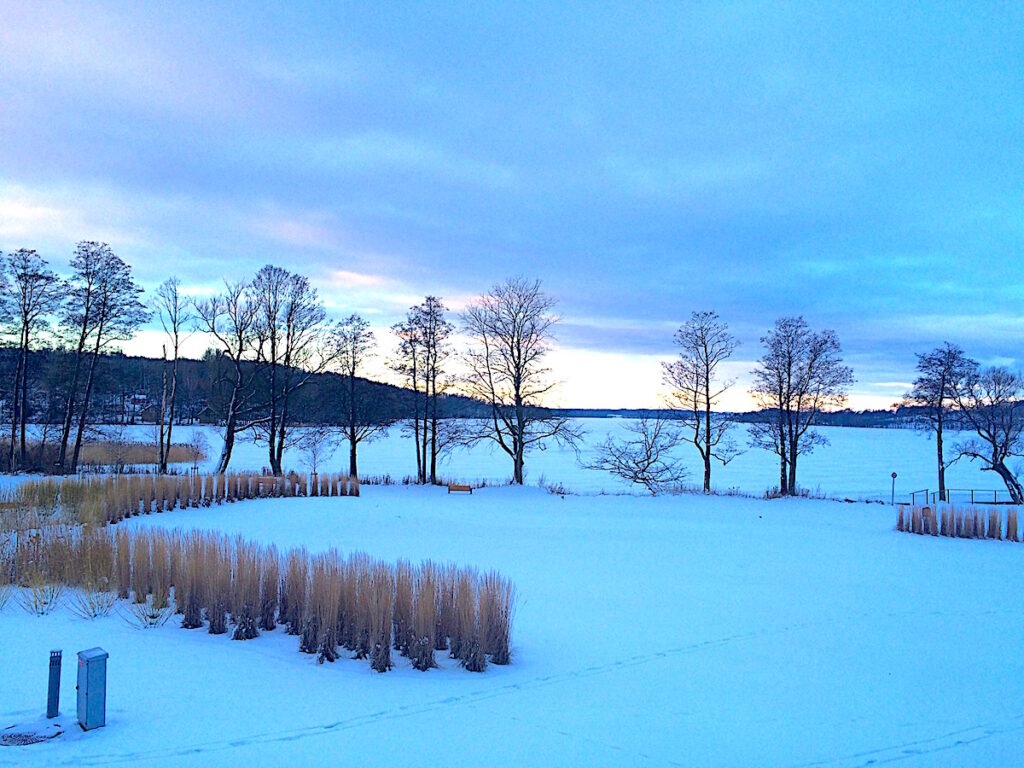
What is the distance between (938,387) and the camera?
109ft

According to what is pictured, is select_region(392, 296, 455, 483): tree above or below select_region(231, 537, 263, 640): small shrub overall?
above

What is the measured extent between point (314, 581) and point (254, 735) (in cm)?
251

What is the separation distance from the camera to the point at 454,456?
6228cm

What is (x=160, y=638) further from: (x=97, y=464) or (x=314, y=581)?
(x=97, y=464)

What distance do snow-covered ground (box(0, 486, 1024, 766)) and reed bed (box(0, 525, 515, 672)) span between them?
10.5 inches

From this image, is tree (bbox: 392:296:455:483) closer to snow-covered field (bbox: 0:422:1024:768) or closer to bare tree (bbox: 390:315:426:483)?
bare tree (bbox: 390:315:426:483)

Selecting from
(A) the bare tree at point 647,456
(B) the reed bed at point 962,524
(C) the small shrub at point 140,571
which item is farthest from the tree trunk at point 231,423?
(B) the reed bed at point 962,524

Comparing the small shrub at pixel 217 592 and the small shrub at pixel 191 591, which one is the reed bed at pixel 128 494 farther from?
the small shrub at pixel 217 592

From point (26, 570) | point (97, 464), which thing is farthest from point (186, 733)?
point (97, 464)

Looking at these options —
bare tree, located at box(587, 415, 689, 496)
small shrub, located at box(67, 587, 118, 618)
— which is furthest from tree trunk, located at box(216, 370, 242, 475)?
small shrub, located at box(67, 587, 118, 618)

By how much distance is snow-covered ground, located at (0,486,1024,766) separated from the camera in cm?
469

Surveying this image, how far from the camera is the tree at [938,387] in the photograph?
108ft

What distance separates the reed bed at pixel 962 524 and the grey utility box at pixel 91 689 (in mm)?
19362

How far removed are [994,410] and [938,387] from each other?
2.56 m
